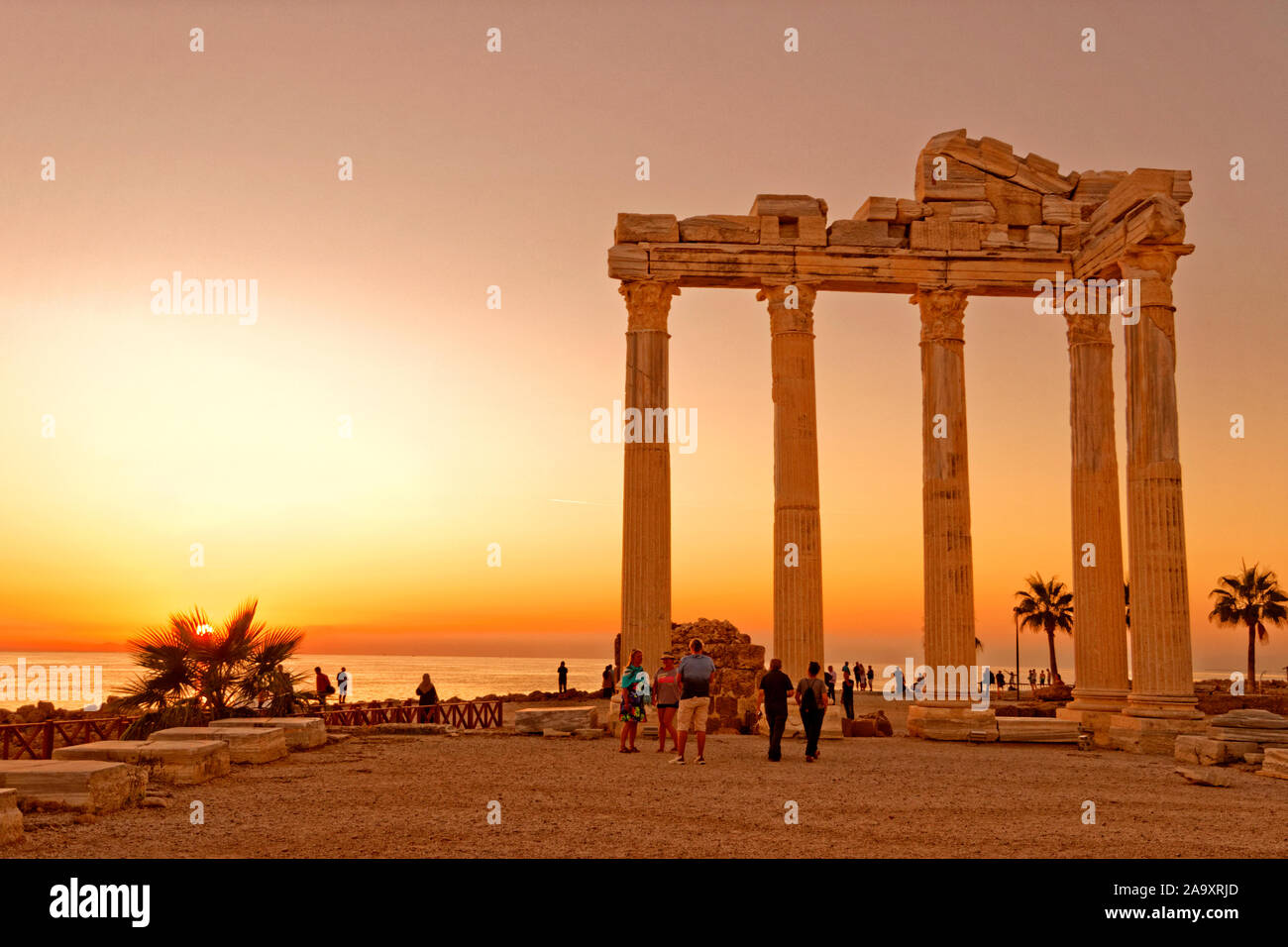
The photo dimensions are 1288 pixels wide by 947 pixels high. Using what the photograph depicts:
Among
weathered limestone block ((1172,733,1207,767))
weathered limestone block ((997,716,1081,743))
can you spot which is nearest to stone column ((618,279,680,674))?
weathered limestone block ((997,716,1081,743))

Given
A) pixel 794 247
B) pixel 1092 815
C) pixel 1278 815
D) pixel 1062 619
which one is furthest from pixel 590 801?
pixel 1062 619

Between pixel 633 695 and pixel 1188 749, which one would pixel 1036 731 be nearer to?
pixel 1188 749

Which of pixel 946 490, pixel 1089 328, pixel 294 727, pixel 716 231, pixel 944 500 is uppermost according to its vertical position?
pixel 716 231

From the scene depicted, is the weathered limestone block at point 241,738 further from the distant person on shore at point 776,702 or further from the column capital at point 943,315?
the column capital at point 943,315

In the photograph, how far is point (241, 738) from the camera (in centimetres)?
1675

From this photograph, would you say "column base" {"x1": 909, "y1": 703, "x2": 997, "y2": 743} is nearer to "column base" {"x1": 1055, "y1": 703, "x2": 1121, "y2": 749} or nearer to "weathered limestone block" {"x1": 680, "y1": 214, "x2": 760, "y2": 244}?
"column base" {"x1": 1055, "y1": 703, "x2": 1121, "y2": 749}

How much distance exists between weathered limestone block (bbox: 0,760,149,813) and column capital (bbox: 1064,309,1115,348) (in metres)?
22.9

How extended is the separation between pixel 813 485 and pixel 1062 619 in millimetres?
47473

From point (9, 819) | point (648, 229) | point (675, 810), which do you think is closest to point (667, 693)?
Answer: point (675, 810)

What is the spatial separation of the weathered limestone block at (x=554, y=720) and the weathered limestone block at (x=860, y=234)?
12341 millimetres

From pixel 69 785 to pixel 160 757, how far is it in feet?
8.29
